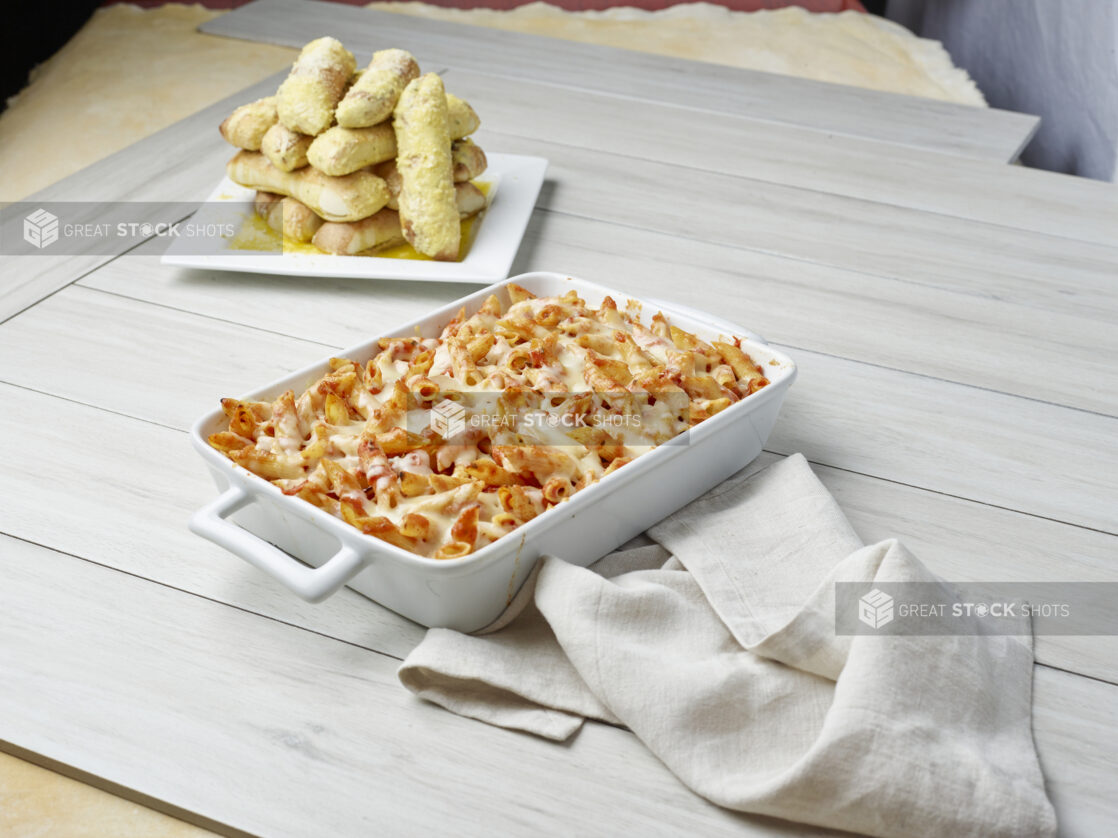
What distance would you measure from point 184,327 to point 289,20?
1299 mm

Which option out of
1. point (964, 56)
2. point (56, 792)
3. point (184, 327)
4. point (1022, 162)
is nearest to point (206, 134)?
point (184, 327)

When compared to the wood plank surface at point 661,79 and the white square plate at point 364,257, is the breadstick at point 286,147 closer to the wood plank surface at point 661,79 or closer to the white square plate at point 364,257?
the white square plate at point 364,257

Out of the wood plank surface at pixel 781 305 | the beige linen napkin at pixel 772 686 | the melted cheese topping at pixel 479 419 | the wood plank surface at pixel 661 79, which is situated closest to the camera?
the beige linen napkin at pixel 772 686

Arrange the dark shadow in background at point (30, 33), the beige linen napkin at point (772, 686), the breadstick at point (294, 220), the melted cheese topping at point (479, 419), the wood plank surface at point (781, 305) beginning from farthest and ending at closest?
the dark shadow in background at point (30, 33) < the breadstick at point (294, 220) < the wood plank surface at point (781, 305) < the melted cheese topping at point (479, 419) < the beige linen napkin at point (772, 686)

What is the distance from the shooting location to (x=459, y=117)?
1342mm

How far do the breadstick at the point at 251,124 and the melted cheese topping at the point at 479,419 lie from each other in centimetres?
50

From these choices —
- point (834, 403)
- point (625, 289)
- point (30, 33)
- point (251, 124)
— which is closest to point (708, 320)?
point (834, 403)

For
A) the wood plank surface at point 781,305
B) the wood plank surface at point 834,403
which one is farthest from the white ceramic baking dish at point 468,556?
the wood plank surface at point 781,305

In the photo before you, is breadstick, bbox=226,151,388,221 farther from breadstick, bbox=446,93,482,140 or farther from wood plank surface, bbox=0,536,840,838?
wood plank surface, bbox=0,536,840,838

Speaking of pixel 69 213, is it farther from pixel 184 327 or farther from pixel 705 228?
pixel 705 228

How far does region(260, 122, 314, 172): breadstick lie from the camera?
128 centimetres

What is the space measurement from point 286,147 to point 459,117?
22 centimetres

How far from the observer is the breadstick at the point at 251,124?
1.32 metres

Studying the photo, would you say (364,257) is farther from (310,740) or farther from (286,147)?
(310,740)
